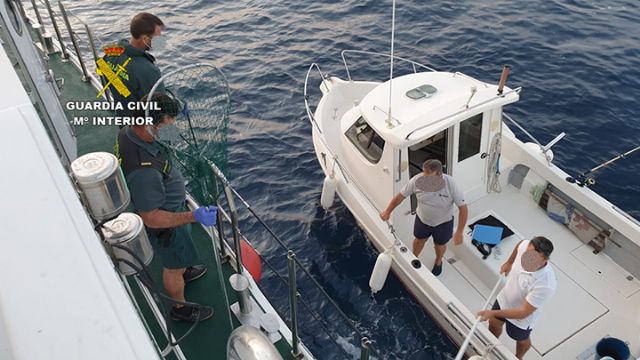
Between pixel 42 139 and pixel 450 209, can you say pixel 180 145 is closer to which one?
pixel 42 139

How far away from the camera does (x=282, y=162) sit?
10.3m

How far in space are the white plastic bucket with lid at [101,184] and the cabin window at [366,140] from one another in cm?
466

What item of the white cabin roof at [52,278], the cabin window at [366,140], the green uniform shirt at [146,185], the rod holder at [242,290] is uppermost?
the white cabin roof at [52,278]

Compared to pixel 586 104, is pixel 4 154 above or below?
above

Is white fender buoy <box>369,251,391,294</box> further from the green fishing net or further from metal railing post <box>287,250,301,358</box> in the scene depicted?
the green fishing net

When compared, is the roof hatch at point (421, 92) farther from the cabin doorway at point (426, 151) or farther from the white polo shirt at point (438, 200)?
the white polo shirt at point (438, 200)

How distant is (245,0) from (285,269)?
11.3m

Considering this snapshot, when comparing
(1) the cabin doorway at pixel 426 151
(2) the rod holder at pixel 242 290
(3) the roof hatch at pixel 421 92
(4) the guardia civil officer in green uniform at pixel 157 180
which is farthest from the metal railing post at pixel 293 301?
(1) the cabin doorway at pixel 426 151

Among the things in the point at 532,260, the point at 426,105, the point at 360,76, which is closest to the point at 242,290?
the point at 532,260

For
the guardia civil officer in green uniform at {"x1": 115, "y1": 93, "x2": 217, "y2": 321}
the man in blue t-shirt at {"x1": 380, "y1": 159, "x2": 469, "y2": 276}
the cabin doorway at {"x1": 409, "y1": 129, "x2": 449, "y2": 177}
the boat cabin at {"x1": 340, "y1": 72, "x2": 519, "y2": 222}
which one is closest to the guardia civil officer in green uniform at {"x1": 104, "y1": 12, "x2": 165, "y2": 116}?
the guardia civil officer in green uniform at {"x1": 115, "y1": 93, "x2": 217, "y2": 321}

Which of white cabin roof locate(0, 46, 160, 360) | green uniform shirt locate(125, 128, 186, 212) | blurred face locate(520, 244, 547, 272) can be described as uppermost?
white cabin roof locate(0, 46, 160, 360)

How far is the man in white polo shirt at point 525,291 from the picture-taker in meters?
5.09

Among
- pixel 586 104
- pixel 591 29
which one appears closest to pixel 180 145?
pixel 586 104

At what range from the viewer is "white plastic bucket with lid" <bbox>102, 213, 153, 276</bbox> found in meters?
3.32
